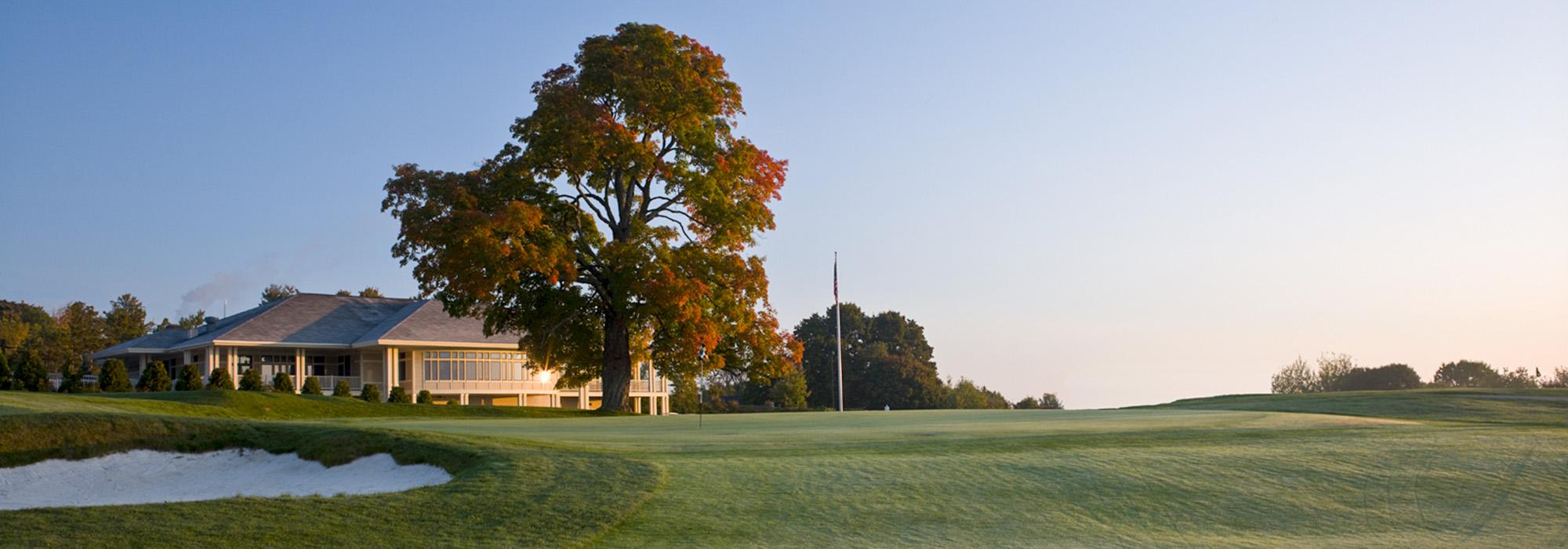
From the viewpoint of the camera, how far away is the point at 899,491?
11.4 m

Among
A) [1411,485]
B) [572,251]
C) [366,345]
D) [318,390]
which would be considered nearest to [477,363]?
[366,345]

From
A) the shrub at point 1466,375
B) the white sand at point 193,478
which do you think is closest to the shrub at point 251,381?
the white sand at point 193,478

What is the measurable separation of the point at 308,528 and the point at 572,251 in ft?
69.6

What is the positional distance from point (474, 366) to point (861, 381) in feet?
107

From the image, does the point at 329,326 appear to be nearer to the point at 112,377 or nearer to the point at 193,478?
the point at 112,377

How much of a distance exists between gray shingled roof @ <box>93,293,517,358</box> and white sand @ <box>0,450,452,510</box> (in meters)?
37.6

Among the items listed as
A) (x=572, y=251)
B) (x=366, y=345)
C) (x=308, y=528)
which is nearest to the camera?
(x=308, y=528)

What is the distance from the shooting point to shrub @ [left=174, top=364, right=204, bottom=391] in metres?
40.1

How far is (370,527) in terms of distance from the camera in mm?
9680

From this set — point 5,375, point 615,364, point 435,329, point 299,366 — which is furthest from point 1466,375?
point 5,375

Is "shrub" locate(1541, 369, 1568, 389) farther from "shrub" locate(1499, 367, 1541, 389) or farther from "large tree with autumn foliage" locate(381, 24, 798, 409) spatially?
"large tree with autumn foliage" locate(381, 24, 798, 409)

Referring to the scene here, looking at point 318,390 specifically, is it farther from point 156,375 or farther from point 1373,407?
point 1373,407

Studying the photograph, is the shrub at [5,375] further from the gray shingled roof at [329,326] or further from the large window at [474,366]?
the large window at [474,366]

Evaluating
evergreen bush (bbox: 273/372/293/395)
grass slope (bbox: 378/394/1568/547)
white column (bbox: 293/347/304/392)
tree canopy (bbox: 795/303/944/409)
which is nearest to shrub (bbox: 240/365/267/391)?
evergreen bush (bbox: 273/372/293/395)
